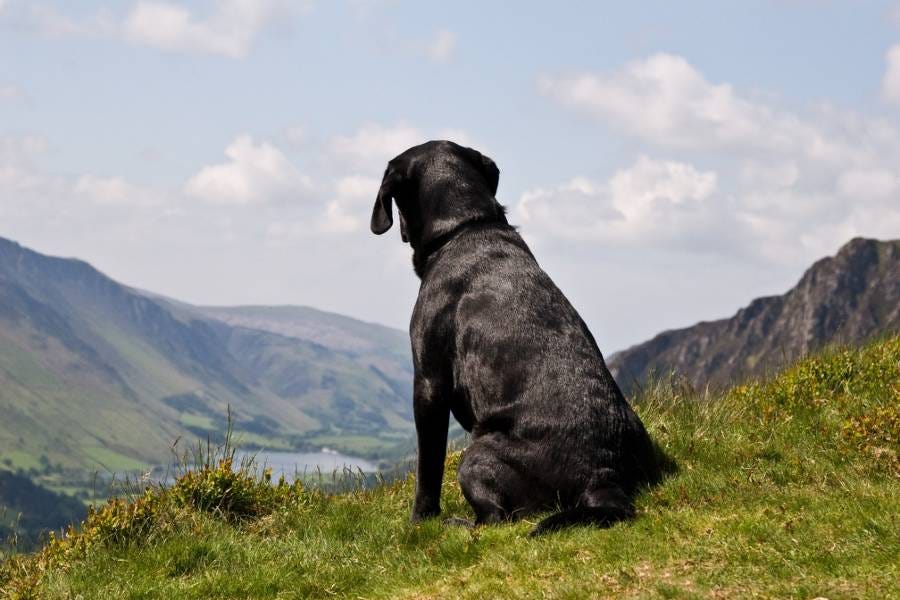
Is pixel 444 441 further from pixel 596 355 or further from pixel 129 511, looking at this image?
pixel 129 511

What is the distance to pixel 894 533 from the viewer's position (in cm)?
661

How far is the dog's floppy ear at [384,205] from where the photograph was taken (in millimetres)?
9648

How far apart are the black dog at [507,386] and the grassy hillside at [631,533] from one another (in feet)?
1.22

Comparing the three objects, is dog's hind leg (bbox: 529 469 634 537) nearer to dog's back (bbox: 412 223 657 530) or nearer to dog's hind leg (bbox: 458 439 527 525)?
dog's back (bbox: 412 223 657 530)

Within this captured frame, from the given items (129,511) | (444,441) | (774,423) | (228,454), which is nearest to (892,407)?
(774,423)

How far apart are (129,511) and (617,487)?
4934 millimetres

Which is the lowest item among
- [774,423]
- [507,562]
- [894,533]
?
[507,562]

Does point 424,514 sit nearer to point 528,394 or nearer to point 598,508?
point 528,394

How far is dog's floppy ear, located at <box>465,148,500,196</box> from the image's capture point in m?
9.98

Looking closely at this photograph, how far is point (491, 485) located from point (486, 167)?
3620mm

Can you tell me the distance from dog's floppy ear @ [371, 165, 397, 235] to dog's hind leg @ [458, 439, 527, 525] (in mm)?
2702

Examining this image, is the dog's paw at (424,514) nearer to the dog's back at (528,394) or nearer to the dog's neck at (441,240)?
the dog's back at (528,394)

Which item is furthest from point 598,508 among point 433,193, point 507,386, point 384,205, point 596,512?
point 384,205

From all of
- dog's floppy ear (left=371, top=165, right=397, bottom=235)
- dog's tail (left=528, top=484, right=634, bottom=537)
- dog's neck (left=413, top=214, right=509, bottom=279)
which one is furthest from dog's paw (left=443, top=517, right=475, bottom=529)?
dog's floppy ear (left=371, top=165, right=397, bottom=235)
